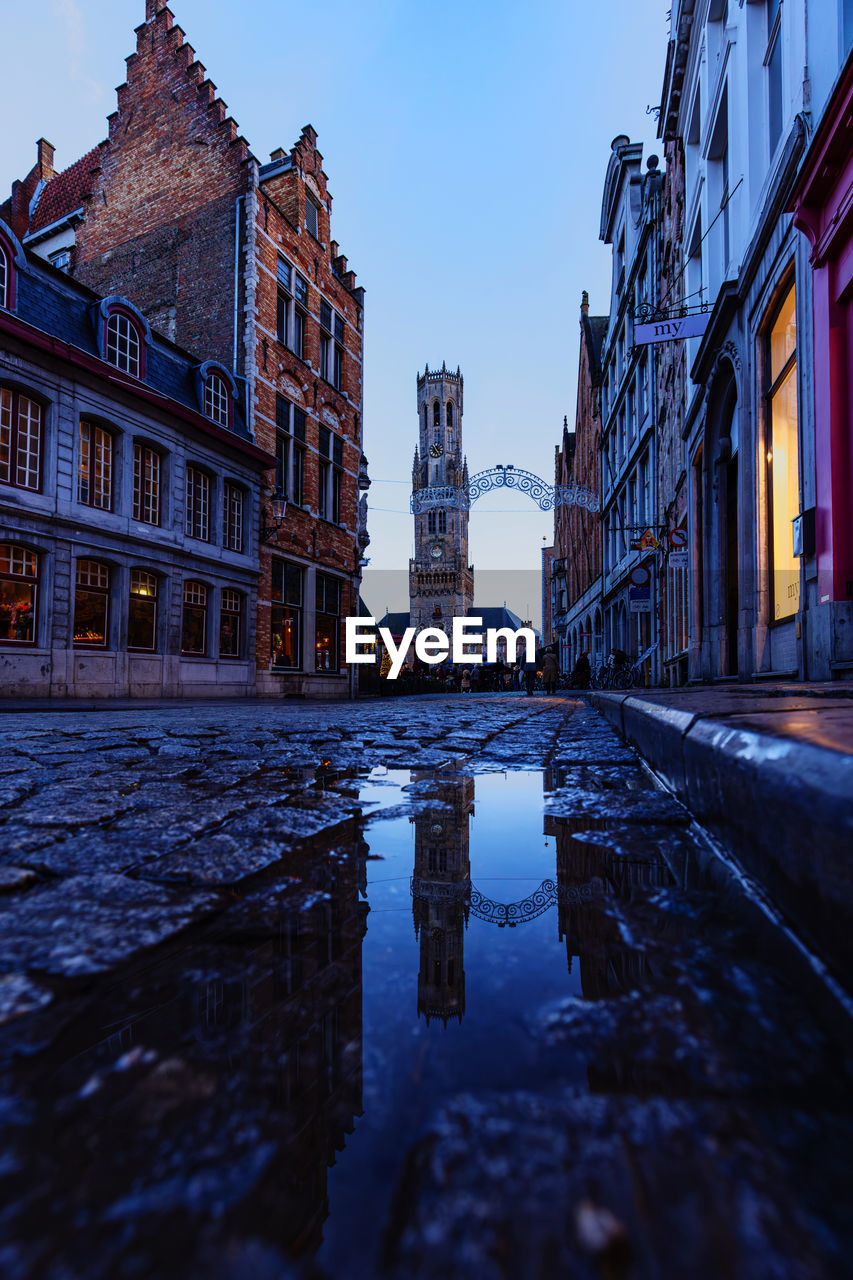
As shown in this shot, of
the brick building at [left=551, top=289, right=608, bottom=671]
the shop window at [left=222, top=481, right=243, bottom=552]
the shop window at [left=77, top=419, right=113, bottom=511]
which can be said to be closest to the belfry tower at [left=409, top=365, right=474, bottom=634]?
the brick building at [left=551, top=289, right=608, bottom=671]

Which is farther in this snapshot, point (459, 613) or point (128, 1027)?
point (459, 613)

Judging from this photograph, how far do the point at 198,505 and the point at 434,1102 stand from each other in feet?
53.1

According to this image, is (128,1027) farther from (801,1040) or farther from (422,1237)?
(801,1040)

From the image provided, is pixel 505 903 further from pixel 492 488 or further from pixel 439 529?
pixel 439 529

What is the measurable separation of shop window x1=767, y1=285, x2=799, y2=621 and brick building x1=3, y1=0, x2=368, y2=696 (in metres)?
12.5

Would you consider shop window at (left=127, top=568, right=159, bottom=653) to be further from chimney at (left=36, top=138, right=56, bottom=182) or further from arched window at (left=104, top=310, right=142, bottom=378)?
chimney at (left=36, top=138, right=56, bottom=182)

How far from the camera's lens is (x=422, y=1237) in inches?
17.4

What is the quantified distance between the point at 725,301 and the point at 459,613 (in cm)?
6907

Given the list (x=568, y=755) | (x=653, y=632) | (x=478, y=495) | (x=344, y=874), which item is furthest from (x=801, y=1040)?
(x=478, y=495)

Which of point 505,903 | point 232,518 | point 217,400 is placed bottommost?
point 505,903

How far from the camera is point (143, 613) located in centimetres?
1389

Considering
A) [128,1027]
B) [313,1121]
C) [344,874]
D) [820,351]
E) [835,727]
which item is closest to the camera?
[313,1121]

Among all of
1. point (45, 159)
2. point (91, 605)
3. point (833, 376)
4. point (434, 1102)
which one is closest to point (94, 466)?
point (91, 605)

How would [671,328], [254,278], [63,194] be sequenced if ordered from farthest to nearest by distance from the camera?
[63,194] < [254,278] < [671,328]
